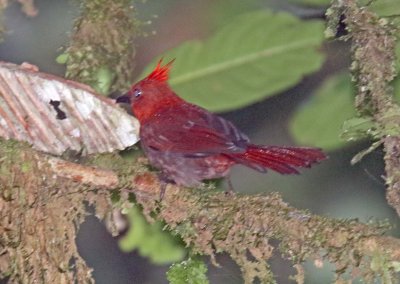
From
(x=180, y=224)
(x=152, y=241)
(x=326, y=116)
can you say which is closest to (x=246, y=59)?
(x=326, y=116)

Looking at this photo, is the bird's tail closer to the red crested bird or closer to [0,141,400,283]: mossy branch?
the red crested bird

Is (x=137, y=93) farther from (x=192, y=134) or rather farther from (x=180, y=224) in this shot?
(x=180, y=224)

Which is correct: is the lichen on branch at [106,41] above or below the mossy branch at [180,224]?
above

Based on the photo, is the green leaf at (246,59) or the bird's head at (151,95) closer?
the bird's head at (151,95)

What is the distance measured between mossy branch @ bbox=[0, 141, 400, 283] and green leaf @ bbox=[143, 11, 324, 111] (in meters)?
0.82

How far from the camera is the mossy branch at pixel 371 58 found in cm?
282

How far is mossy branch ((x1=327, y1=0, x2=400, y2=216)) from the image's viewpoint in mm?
2816

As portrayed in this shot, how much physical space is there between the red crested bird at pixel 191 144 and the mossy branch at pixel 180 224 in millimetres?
150

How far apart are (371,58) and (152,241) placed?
1137 millimetres

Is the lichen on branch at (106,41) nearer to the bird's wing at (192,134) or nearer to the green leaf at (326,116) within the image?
the bird's wing at (192,134)

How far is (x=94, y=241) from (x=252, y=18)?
4.68ft

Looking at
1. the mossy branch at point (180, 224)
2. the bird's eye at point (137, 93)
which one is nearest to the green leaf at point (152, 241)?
the bird's eye at point (137, 93)

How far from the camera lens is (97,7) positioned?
372cm

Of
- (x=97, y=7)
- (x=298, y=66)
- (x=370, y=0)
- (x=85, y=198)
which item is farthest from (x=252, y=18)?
(x=85, y=198)
